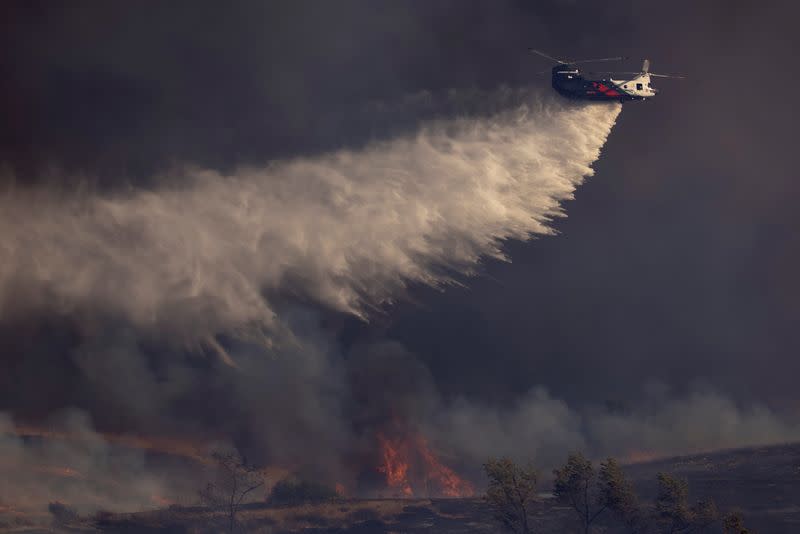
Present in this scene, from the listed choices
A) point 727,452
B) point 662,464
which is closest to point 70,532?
point 662,464

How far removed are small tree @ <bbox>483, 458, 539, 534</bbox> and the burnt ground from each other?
32.2 feet

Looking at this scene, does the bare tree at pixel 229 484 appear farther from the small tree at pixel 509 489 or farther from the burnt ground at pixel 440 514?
the small tree at pixel 509 489

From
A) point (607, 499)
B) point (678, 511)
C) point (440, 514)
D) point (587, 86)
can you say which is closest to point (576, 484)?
point (607, 499)

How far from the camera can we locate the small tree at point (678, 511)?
350 ft

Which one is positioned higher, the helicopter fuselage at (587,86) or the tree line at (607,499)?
the helicopter fuselage at (587,86)

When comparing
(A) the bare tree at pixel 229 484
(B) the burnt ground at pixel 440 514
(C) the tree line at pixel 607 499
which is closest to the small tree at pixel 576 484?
(C) the tree line at pixel 607 499

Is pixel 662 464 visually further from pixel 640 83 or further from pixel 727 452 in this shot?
pixel 640 83

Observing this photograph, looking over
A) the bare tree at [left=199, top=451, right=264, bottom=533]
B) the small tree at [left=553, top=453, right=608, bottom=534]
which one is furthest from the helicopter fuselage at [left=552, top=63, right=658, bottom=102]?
the bare tree at [left=199, top=451, right=264, bottom=533]

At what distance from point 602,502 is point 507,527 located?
15701 millimetres

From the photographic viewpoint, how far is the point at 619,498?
110 metres

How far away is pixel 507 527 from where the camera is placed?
12088 centimetres

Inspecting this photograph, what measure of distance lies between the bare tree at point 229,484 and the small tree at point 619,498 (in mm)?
56417

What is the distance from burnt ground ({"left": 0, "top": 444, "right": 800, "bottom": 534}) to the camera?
123 m

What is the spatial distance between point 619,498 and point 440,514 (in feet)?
117
